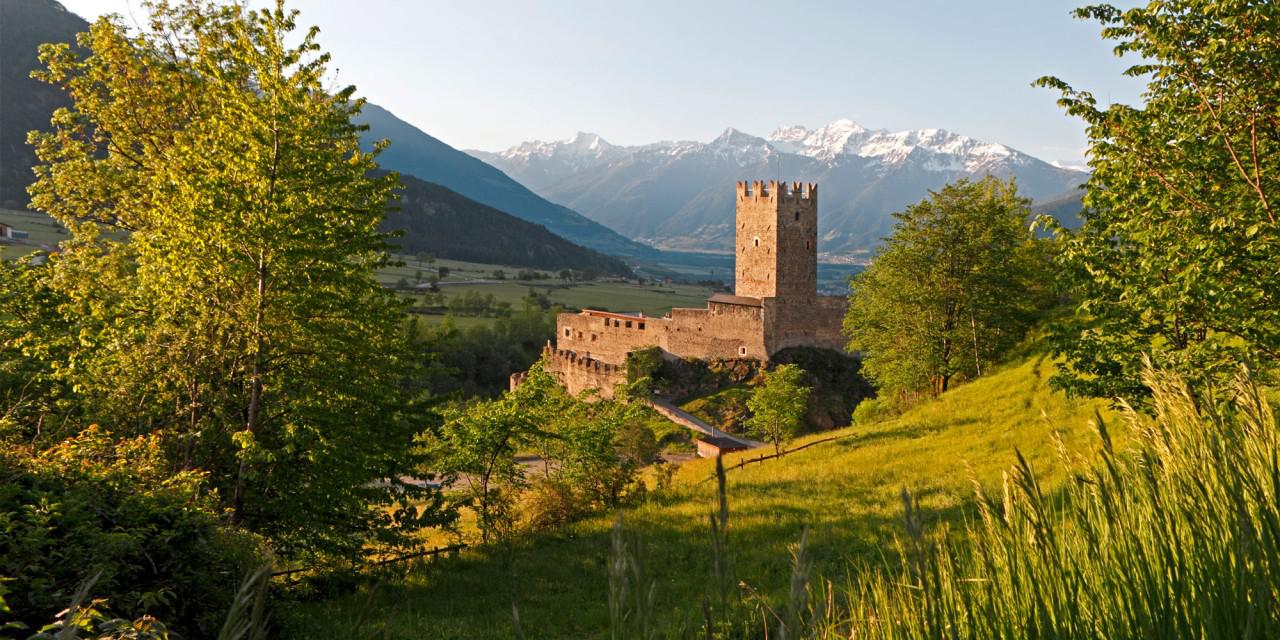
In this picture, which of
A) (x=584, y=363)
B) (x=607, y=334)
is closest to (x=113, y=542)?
(x=584, y=363)

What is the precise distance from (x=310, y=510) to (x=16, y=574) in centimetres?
756

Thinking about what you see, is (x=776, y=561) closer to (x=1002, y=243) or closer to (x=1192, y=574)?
(x=1192, y=574)

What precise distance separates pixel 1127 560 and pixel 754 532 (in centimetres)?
1266

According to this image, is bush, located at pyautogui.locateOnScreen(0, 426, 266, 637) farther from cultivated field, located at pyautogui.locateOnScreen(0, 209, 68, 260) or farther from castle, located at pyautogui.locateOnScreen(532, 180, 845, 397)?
cultivated field, located at pyautogui.locateOnScreen(0, 209, 68, 260)

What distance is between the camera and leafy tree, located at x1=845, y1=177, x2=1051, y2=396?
28.4 metres

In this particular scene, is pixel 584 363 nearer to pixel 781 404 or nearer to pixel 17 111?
pixel 781 404

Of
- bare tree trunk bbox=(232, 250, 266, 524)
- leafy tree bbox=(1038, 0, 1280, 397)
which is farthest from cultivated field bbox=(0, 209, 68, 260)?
leafy tree bbox=(1038, 0, 1280, 397)

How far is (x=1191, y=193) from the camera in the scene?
385 inches

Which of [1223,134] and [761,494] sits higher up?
[1223,134]

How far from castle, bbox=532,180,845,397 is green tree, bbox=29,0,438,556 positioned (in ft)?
162

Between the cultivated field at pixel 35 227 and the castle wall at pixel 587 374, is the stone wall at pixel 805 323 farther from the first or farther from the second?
the cultivated field at pixel 35 227

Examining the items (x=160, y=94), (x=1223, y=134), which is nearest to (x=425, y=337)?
(x=160, y=94)

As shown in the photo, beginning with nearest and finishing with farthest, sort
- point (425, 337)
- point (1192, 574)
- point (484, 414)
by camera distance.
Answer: point (1192, 574) → point (425, 337) → point (484, 414)

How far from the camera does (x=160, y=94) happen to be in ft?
55.9
